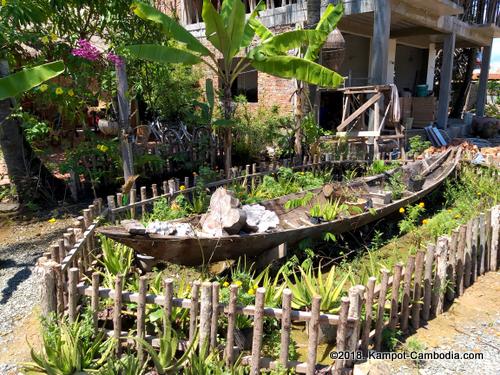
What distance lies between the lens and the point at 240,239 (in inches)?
166

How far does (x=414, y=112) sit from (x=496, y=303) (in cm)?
1059

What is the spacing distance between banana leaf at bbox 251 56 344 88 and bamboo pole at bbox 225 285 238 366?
155 inches

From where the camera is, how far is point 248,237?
426 cm

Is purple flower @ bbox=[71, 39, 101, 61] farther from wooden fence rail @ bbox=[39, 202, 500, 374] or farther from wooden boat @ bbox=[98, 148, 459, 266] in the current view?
wooden boat @ bbox=[98, 148, 459, 266]

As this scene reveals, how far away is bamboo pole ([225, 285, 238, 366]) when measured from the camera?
287cm

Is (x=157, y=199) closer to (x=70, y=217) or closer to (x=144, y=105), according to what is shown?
(x=70, y=217)

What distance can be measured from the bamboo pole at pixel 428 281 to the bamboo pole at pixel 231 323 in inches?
76.2

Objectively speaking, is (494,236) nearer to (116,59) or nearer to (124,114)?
(124,114)

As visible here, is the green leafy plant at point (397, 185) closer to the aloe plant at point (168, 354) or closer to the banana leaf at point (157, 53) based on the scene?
the banana leaf at point (157, 53)

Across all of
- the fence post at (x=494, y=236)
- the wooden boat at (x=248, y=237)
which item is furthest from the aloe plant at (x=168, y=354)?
the fence post at (x=494, y=236)

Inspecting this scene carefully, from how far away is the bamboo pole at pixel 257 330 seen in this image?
2.86 m

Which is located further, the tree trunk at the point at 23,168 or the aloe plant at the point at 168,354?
the tree trunk at the point at 23,168

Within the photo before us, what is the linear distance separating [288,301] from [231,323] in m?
0.46

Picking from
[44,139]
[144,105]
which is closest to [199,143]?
[44,139]
